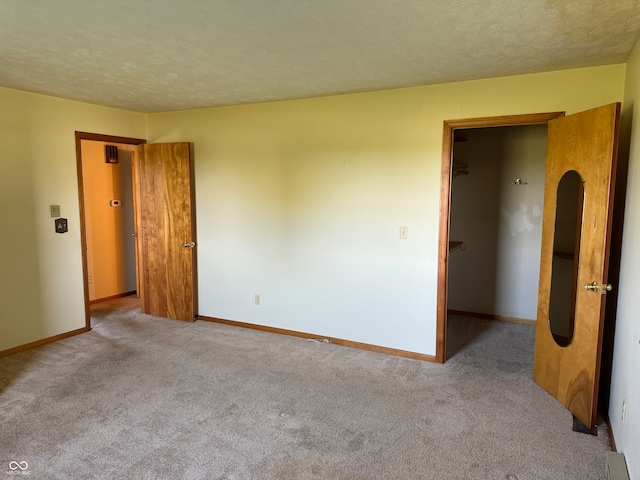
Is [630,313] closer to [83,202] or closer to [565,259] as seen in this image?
[565,259]

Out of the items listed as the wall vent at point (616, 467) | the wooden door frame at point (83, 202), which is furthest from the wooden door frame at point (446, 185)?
the wooden door frame at point (83, 202)

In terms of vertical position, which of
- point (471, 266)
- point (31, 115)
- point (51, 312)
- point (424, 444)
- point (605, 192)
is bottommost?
point (424, 444)

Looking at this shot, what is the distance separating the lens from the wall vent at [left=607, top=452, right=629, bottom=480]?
1.92 meters

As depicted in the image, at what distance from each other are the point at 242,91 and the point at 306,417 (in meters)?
2.72

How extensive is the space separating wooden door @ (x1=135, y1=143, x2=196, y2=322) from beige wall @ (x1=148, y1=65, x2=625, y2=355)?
0.50ft

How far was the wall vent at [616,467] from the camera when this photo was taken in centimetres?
192

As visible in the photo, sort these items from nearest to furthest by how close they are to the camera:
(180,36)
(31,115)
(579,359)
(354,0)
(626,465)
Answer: (354,0) → (626,465) → (180,36) → (579,359) → (31,115)

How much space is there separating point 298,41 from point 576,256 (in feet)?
7.59

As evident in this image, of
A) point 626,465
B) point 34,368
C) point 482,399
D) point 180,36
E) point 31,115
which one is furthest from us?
point 31,115

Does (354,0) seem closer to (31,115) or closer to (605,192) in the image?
(605,192)

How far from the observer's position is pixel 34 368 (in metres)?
3.40

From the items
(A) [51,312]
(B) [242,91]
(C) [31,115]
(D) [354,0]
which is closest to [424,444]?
(D) [354,0]

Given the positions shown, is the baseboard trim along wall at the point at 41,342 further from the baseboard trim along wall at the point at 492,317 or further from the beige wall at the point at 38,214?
the baseboard trim along wall at the point at 492,317
